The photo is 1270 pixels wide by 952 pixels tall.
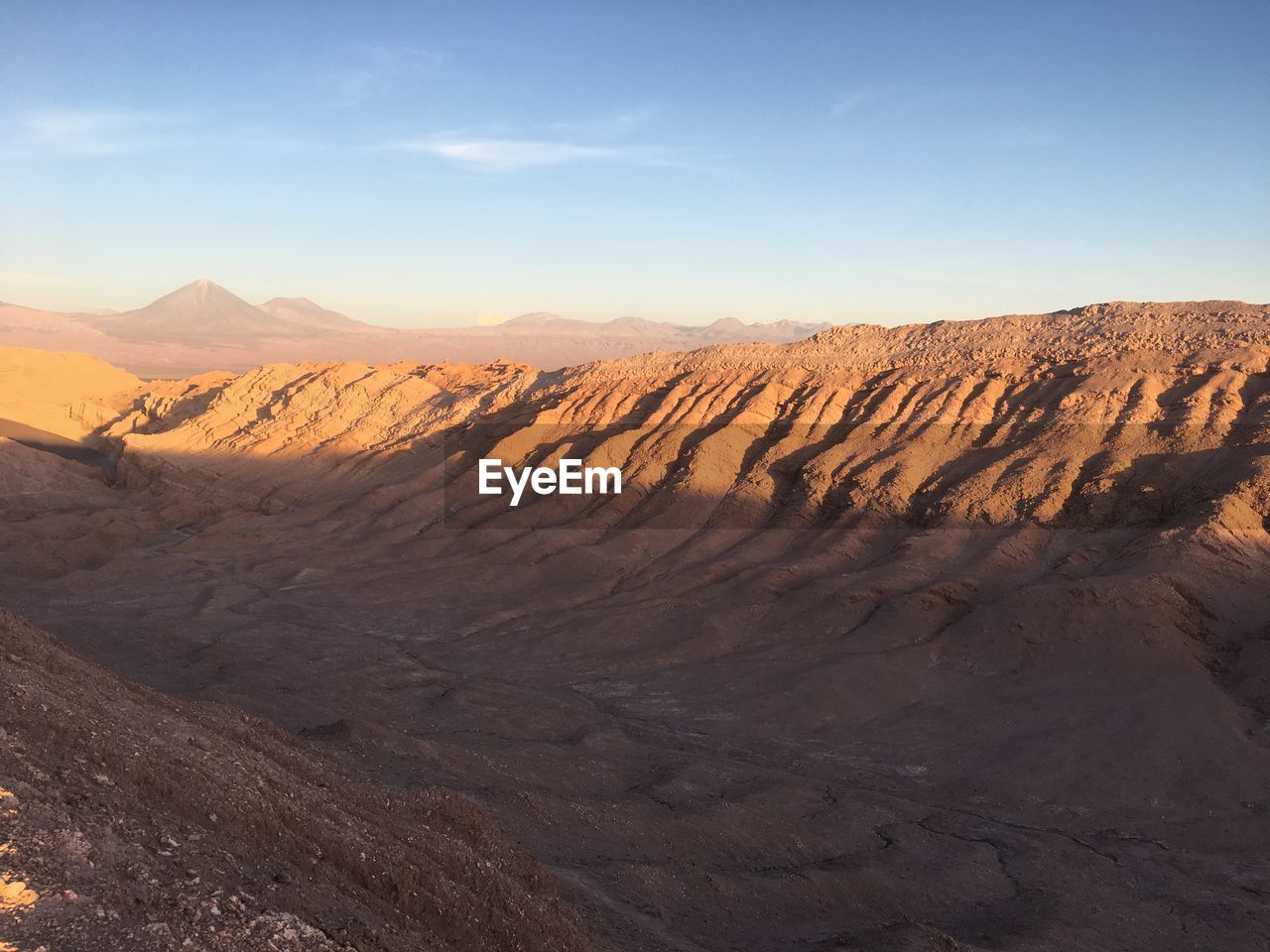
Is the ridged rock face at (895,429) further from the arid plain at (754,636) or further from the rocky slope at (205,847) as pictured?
the rocky slope at (205,847)

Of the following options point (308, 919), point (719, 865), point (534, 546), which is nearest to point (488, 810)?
point (719, 865)

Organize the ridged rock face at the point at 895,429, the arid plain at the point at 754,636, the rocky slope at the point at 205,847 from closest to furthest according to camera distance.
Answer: the rocky slope at the point at 205,847, the arid plain at the point at 754,636, the ridged rock face at the point at 895,429

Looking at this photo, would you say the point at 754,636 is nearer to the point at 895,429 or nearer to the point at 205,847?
the point at 895,429

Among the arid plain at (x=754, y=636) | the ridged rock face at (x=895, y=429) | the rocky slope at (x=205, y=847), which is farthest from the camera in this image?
the ridged rock face at (x=895, y=429)

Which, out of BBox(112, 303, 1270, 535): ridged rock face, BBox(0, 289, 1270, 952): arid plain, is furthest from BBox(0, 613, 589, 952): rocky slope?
BBox(112, 303, 1270, 535): ridged rock face

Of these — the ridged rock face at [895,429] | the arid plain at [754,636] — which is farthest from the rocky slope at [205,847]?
the ridged rock face at [895,429]

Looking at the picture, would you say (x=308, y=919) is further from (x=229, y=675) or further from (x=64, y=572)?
(x=64, y=572)

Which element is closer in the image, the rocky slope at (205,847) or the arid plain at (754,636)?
the rocky slope at (205,847)

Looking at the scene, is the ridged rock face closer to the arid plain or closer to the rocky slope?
the arid plain
